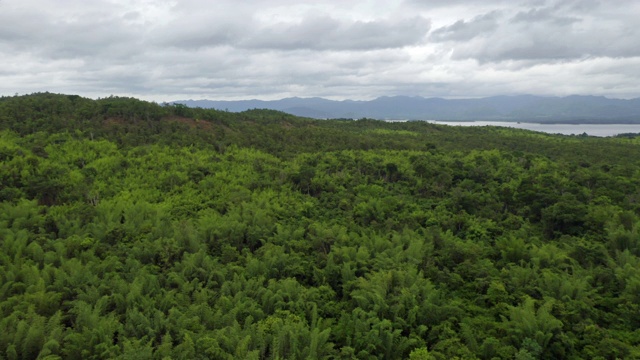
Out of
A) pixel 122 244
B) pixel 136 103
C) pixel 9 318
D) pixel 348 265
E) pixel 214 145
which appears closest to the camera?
pixel 9 318

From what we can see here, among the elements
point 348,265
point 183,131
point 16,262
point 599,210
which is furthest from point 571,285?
point 183,131

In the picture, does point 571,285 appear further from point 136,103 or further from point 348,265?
point 136,103

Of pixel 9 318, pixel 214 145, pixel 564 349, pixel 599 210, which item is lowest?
pixel 564 349

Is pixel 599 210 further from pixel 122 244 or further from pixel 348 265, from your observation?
pixel 122 244

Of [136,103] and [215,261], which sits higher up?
[136,103]

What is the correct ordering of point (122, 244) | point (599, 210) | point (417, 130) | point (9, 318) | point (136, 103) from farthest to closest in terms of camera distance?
point (417, 130)
point (136, 103)
point (599, 210)
point (122, 244)
point (9, 318)

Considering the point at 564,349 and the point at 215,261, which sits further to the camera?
the point at 215,261
